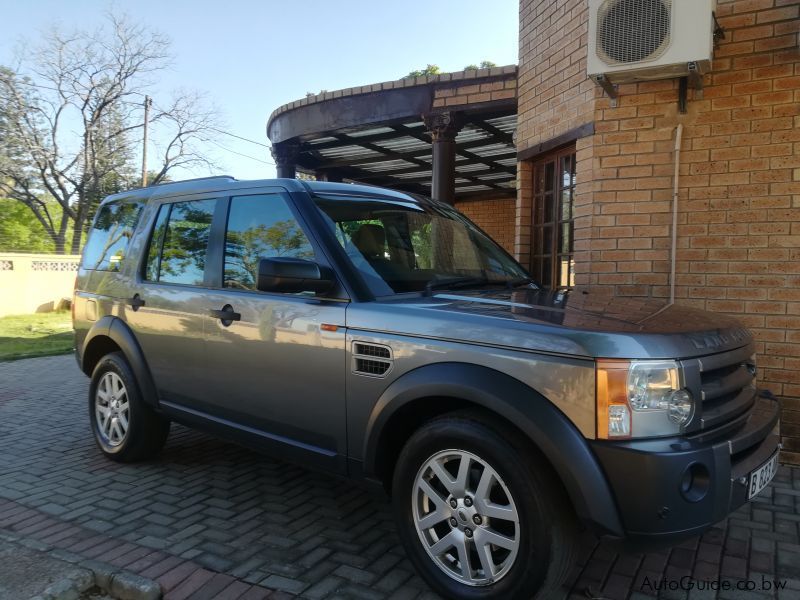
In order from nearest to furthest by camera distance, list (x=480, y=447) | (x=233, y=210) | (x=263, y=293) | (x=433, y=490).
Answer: (x=480, y=447) < (x=433, y=490) < (x=263, y=293) < (x=233, y=210)

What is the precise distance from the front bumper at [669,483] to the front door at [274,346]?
1.30 metres

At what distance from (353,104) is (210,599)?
7.00 m

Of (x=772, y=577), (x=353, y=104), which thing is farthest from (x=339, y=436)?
(x=353, y=104)

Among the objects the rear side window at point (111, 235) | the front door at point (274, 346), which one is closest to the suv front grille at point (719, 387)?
the front door at point (274, 346)

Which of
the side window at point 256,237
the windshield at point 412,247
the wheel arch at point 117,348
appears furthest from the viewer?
the wheel arch at point 117,348

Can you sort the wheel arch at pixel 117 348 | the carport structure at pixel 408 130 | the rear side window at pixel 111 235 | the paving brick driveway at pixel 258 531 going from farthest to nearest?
1. the carport structure at pixel 408 130
2. the rear side window at pixel 111 235
3. the wheel arch at pixel 117 348
4. the paving brick driveway at pixel 258 531

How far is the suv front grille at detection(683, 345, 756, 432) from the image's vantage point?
7.40 feet

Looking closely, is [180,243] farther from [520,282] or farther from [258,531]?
[520,282]

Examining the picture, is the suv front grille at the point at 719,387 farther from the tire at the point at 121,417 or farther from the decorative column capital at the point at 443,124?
the decorative column capital at the point at 443,124

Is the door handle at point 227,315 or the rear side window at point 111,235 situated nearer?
the door handle at point 227,315

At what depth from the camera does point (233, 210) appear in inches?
144

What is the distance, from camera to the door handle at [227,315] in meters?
3.36

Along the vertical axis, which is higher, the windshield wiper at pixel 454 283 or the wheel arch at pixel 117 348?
the windshield wiper at pixel 454 283

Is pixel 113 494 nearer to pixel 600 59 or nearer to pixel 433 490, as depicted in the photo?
pixel 433 490
